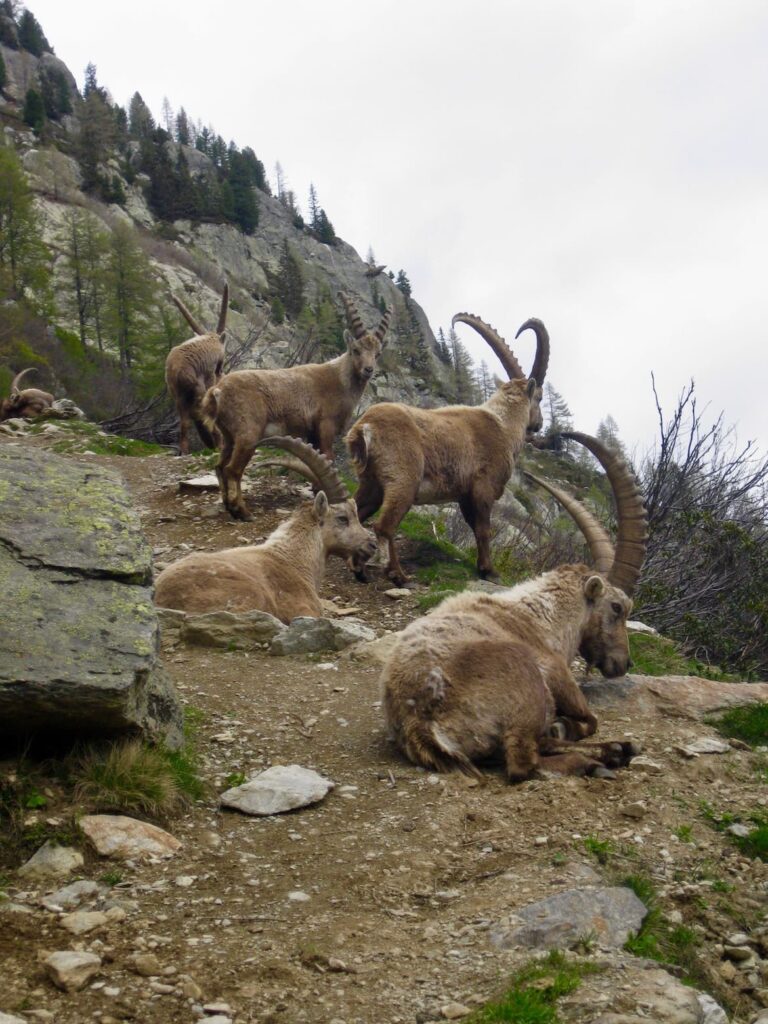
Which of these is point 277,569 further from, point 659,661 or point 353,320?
point 353,320

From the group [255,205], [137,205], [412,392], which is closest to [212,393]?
[412,392]

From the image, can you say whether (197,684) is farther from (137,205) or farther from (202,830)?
(137,205)

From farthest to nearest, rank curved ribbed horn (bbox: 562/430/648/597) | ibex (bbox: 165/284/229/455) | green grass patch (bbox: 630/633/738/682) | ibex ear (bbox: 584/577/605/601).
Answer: ibex (bbox: 165/284/229/455), green grass patch (bbox: 630/633/738/682), curved ribbed horn (bbox: 562/430/648/597), ibex ear (bbox: 584/577/605/601)

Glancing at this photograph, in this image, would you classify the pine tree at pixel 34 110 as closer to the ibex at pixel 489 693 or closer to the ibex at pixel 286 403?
the ibex at pixel 286 403

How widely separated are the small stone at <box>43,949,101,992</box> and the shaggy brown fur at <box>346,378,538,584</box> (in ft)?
25.5

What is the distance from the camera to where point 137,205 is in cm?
7319

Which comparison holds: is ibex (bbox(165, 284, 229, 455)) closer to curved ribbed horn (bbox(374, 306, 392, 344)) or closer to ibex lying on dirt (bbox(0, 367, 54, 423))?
curved ribbed horn (bbox(374, 306, 392, 344))

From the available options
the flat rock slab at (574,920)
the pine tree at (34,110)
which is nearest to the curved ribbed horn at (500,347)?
the flat rock slab at (574,920)

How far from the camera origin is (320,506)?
402 inches

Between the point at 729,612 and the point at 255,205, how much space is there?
268 ft

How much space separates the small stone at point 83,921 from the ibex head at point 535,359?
9889 mm

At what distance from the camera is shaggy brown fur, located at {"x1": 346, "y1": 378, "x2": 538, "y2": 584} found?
10.8m

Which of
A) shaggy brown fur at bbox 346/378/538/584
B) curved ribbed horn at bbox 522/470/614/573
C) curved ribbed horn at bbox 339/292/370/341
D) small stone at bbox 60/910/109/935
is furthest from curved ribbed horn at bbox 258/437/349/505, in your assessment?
small stone at bbox 60/910/109/935

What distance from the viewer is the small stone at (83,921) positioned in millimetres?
3479
